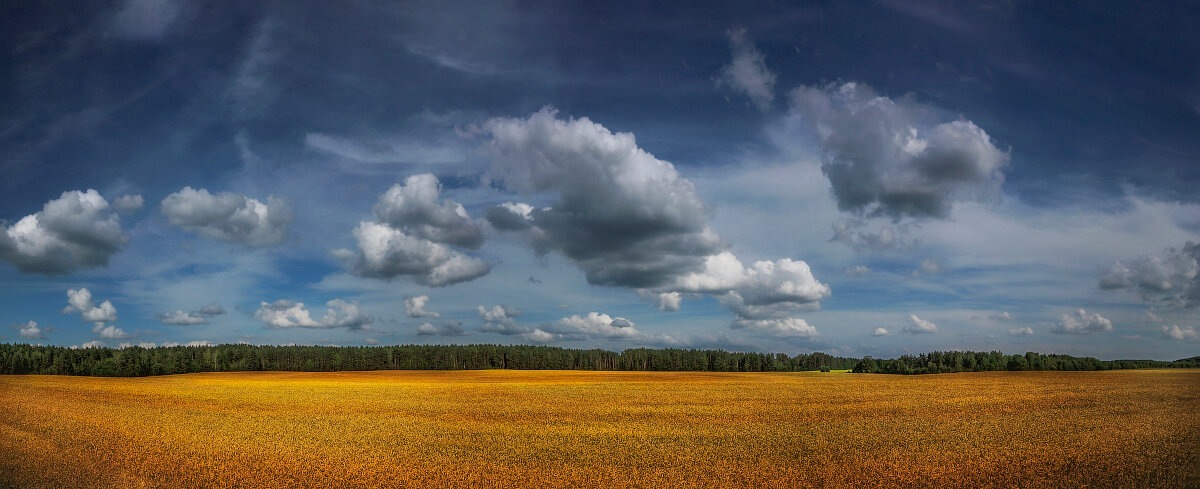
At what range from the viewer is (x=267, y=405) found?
4147cm

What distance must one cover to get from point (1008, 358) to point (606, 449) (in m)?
103

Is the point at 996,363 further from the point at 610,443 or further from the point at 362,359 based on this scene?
the point at 362,359

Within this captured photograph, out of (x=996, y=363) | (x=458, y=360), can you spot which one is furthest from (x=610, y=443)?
(x=458, y=360)

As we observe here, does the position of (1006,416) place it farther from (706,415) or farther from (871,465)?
(871,465)

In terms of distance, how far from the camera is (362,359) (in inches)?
6078

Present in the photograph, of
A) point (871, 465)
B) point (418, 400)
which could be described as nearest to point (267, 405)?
point (418, 400)

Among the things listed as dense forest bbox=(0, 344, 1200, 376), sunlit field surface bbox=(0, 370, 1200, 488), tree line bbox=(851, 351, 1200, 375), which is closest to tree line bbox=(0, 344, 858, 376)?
dense forest bbox=(0, 344, 1200, 376)

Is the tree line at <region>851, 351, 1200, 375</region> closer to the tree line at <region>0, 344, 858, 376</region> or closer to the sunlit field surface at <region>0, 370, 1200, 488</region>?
the tree line at <region>0, 344, 858, 376</region>

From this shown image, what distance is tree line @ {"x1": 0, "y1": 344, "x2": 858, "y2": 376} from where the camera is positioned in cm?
12038

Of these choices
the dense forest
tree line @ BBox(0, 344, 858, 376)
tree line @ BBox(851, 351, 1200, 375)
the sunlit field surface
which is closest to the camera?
the sunlit field surface

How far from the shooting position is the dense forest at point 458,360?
10562cm

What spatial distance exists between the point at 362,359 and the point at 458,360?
24.3m

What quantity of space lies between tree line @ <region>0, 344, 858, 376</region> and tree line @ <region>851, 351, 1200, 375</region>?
35503 millimetres

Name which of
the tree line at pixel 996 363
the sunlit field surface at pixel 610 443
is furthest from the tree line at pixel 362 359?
the sunlit field surface at pixel 610 443
